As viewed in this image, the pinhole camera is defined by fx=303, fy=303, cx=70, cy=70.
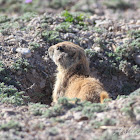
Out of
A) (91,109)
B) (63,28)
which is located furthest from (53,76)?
(91,109)

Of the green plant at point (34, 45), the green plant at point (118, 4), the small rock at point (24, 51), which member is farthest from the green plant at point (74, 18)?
the green plant at point (118, 4)

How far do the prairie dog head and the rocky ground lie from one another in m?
0.88

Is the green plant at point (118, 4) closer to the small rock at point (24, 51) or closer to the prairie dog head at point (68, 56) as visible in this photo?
the small rock at point (24, 51)

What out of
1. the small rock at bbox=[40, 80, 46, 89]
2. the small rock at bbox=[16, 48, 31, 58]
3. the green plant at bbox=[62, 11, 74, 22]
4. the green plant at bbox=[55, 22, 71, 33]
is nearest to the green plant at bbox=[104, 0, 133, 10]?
the green plant at bbox=[62, 11, 74, 22]

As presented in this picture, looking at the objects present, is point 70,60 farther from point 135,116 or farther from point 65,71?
point 135,116

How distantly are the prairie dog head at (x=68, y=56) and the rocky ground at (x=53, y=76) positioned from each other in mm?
884

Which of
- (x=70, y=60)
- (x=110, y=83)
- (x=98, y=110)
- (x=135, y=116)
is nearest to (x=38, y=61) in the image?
(x=70, y=60)

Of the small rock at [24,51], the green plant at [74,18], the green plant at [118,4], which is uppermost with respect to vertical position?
the green plant at [118,4]

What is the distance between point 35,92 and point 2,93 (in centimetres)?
130

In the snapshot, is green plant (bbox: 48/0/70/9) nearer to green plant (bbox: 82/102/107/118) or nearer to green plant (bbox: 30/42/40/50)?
green plant (bbox: 30/42/40/50)

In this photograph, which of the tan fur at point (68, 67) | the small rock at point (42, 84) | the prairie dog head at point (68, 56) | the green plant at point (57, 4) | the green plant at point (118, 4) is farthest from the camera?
the green plant at point (118, 4)

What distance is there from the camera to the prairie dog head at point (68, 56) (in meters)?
5.75

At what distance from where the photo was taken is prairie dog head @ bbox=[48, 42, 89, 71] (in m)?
5.75

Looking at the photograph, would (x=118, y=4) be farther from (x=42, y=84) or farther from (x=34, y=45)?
(x=42, y=84)
